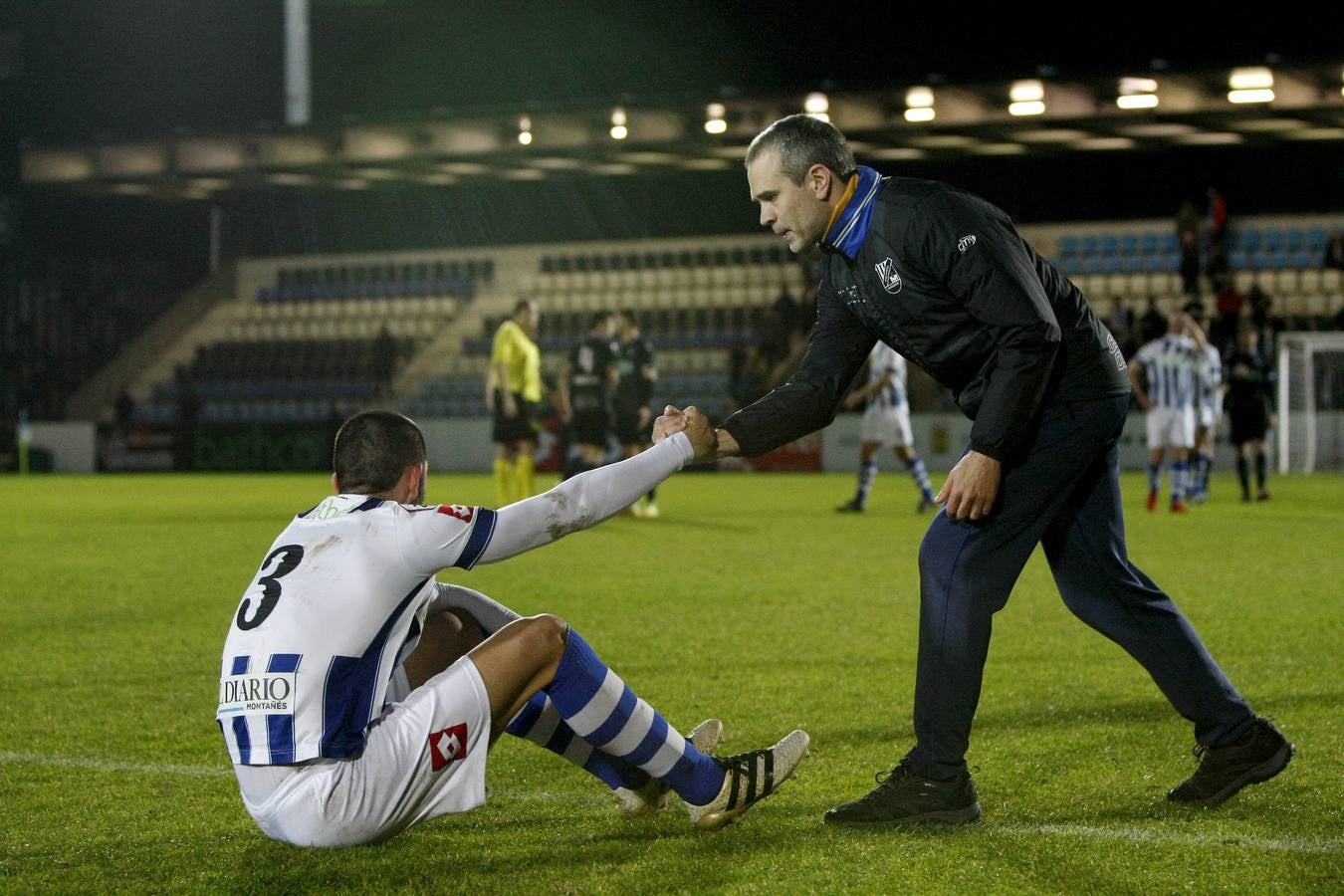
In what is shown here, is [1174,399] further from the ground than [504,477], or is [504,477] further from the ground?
[1174,399]

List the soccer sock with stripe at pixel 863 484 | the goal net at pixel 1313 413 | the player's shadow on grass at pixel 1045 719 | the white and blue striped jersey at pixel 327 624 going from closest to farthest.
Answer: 1. the white and blue striped jersey at pixel 327 624
2. the player's shadow on grass at pixel 1045 719
3. the soccer sock with stripe at pixel 863 484
4. the goal net at pixel 1313 413

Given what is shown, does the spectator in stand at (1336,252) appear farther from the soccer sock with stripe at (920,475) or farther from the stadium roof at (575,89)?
the soccer sock with stripe at (920,475)

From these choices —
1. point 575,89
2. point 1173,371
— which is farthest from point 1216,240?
point 1173,371

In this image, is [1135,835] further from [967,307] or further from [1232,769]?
[967,307]

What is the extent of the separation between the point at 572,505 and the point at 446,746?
1.99 ft

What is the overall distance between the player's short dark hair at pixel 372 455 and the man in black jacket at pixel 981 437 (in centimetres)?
81

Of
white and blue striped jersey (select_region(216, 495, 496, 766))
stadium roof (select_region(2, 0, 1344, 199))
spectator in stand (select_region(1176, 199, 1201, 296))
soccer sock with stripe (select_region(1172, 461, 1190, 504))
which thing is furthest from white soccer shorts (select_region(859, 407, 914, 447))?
stadium roof (select_region(2, 0, 1344, 199))

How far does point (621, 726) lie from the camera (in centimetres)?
337

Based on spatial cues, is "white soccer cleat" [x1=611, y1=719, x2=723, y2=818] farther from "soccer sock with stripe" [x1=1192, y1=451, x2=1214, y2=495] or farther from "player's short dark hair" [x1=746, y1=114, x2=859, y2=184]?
"soccer sock with stripe" [x1=1192, y1=451, x2=1214, y2=495]

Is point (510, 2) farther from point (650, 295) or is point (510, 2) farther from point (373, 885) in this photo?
point (373, 885)

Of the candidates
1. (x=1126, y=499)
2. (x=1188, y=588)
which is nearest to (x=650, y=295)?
(x=1126, y=499)

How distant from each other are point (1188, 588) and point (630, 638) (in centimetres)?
383

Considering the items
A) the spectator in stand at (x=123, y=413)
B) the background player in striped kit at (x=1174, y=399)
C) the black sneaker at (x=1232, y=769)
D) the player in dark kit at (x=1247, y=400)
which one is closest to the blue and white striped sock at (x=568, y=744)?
the black sneaker at (x=1232, y=769)

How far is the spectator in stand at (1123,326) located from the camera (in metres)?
25.8
